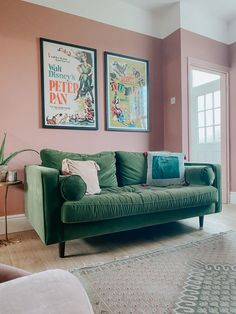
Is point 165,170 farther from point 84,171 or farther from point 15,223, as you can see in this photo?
point 15,223

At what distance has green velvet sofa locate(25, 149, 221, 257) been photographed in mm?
1764

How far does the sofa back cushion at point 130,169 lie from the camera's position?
2.74m

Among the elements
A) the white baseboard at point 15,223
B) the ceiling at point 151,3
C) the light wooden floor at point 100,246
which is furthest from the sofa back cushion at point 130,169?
the ceiling at point 151,3

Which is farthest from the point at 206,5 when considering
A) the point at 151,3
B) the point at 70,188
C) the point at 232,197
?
the point at 70,188

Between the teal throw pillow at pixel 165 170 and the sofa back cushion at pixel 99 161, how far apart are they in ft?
1.39

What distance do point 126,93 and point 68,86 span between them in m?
0.81

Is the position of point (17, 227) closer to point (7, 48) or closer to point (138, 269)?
point (138, 269)

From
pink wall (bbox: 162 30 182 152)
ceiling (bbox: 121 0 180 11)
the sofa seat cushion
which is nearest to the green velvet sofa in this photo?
the sofa seat cushion

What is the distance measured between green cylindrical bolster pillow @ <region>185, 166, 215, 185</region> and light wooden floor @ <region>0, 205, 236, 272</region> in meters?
0.48

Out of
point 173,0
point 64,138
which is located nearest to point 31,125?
point 64,138

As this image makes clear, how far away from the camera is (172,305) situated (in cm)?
120

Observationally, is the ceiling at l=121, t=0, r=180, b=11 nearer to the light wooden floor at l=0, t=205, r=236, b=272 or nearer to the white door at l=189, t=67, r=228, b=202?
the white door at l=189, t=67, r=228, b=202

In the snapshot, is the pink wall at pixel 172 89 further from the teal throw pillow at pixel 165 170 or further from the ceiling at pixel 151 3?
the teal throw pillow at pixel 165 170

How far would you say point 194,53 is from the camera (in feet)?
11.3
